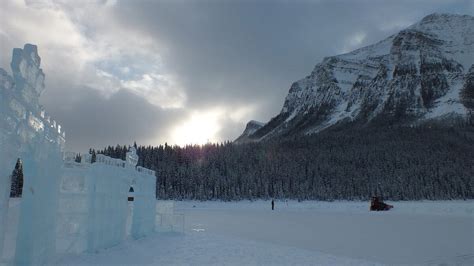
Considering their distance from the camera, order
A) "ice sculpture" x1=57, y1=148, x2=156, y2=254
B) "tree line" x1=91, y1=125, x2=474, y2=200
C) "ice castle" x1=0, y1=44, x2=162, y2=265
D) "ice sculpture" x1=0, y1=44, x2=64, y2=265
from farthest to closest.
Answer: "tree line" x1=91, y1=125, x2=474, y2=200, "ice sculpture" x1=57, y1=148, x2=156, y2=254, "ice castle" x1=0, y1=44, x2=162, y2=265, "ice sculpture" x1=0, y1=44, x2=64, y2=265

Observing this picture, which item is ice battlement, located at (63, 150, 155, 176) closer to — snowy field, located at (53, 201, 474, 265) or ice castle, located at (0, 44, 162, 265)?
ice castle, located at (0, 44, 162, 265)

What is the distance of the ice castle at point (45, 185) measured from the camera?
28.8 feet

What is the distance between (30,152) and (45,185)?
1.64 m

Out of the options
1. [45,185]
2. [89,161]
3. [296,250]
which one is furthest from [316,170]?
[45,185]

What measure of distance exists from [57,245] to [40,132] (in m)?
5.41

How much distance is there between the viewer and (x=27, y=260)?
1071 cm

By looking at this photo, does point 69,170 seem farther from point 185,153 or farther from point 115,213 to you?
point 185,153

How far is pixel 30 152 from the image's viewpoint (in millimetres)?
10367

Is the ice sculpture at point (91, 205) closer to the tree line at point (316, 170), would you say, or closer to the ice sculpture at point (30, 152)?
the ice sculpture at point (30, 152)

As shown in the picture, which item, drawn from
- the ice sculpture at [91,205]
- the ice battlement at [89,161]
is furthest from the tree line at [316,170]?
the ice sculpture at [91,205]

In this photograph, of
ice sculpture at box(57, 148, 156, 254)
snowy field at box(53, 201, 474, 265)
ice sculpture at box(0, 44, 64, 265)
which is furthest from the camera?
snowy field at box(53, 201, 474, 265)

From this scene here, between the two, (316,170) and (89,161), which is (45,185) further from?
(316,170)

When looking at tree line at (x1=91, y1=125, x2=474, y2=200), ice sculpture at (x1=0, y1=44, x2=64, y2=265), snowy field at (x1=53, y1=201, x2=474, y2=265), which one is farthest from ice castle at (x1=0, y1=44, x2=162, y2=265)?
tree line at (x1=91, y1=125, x2=474, y2=200)

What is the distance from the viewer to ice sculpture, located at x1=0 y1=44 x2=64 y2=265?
8.47 m
